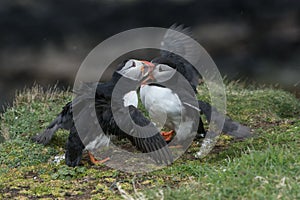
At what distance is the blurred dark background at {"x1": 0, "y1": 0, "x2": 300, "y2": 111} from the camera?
13055 mm

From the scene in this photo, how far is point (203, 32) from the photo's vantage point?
533 inches

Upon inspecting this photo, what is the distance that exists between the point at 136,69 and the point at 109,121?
107 cm

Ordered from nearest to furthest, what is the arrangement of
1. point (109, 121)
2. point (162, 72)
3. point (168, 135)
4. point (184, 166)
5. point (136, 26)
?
point (184, 166)
point (109, 121)
point (162, 72)
point (168, 135)
point (136, 26)

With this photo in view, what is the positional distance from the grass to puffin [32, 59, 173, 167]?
22 cm

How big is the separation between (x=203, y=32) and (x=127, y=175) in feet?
28.1

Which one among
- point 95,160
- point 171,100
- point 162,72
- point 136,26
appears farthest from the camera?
point 136,26

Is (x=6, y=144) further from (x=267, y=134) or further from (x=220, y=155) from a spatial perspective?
(x=267, y=134)

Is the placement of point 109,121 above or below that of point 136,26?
below

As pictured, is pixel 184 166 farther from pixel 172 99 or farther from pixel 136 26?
pixel 136 26

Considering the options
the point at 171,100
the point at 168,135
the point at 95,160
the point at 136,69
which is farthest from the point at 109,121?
the point at 168,135

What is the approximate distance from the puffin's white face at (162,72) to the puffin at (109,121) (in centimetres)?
24

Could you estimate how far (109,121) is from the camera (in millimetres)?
5539

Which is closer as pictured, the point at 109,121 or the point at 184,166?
the point at 184,166

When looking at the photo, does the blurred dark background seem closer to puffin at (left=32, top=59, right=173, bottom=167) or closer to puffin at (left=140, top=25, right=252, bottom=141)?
puffin at (left=140, top=25, right=252, bottom=141)
